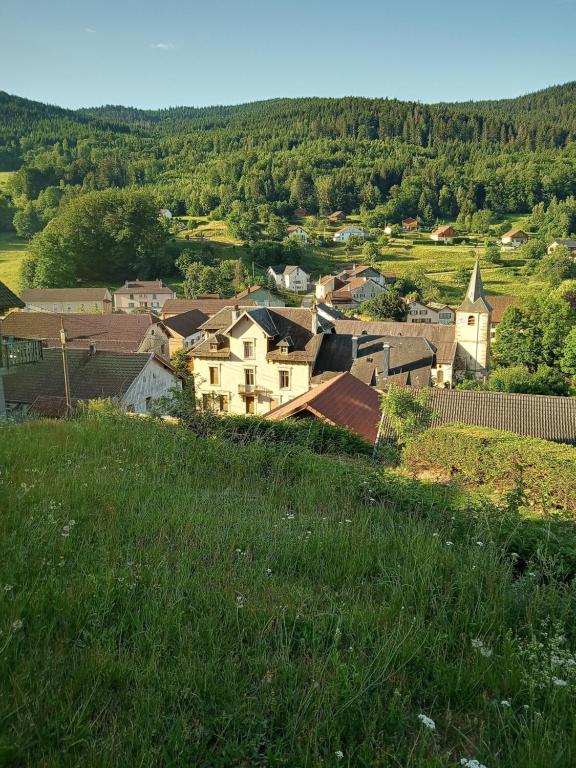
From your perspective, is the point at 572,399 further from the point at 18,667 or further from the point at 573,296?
the point at 573,296

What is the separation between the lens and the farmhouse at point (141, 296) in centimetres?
7819

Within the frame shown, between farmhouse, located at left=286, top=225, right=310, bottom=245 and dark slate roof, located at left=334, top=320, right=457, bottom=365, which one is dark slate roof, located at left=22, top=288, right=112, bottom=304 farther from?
farmhouse, located at left=286, top=225, right=310, bottom=245

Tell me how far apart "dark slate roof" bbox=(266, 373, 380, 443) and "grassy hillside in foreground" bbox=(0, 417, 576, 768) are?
10.8 metres

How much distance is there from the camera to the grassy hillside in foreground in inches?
86.7

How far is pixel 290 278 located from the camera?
305ft

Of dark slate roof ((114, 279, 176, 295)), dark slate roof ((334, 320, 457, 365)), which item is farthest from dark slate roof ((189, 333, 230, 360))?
dark slate roof ((114, 279, 176, 295))

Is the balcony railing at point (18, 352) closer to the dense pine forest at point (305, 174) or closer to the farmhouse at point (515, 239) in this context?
the farmhouse at point (515, 239)

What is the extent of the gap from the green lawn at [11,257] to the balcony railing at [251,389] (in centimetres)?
6259

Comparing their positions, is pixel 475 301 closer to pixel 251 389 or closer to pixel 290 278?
pixel 251 389

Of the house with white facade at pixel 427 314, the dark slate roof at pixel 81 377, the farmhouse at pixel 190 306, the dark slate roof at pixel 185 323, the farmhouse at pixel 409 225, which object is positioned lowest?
→ the house with white facade at pixel 427 314

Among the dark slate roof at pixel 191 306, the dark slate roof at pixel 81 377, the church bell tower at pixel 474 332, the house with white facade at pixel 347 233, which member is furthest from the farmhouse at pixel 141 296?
the house with white facade at pixel 347 233

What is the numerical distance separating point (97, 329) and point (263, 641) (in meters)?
41.7

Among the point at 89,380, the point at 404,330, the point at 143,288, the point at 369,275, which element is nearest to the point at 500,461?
the point at 89,380

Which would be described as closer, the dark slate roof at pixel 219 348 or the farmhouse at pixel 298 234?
the dark slate roof at pixel 219 348
